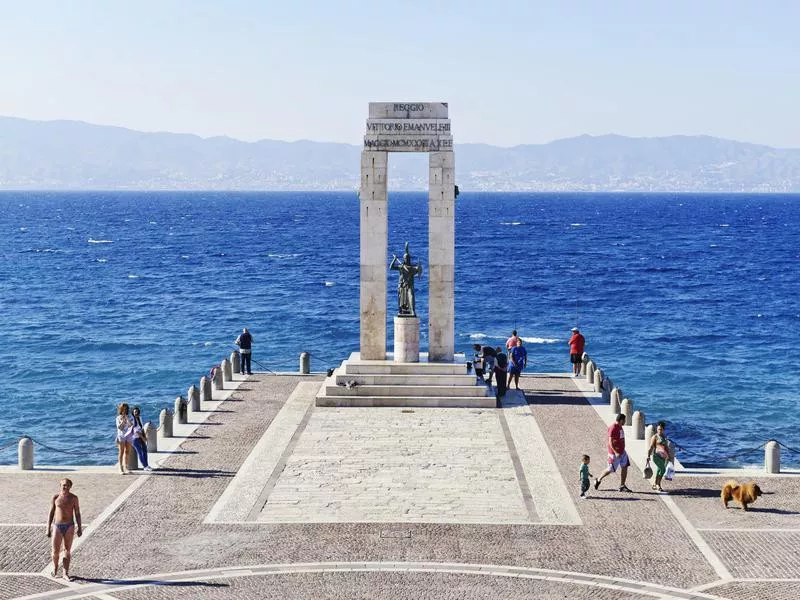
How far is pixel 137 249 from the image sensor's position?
433 ft

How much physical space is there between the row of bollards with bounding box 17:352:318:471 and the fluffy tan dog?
12.9 metres

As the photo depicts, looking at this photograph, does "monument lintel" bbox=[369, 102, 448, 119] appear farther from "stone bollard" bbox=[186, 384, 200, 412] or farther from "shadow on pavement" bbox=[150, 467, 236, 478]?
"shadow on pavement" bbox=[150, 467, 236, 478]

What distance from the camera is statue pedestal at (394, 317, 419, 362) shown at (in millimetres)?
36531

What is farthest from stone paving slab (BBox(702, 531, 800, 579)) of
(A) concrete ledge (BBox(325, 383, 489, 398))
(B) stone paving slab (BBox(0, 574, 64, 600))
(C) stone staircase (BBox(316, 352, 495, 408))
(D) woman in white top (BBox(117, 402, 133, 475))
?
(D) woman in white top (BBox(117, 402, 133, 475))

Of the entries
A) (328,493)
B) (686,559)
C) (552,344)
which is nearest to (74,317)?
(552,344)

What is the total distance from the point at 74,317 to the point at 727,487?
5405 centimetres

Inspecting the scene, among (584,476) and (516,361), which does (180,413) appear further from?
Result: (584,476)

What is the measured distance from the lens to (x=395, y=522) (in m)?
24.6

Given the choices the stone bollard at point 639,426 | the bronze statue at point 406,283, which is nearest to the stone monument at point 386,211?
the bronze statue at point 406,283

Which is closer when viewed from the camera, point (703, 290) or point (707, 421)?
point (707, 421)

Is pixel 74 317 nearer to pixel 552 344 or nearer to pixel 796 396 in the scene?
pixel 552 344

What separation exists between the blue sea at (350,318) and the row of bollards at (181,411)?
11.9ft

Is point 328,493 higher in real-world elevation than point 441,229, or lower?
lower

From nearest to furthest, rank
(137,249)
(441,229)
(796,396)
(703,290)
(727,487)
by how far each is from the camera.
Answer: (727,487) < (441,229) < (796,396) < (703,290) < (137,249)
